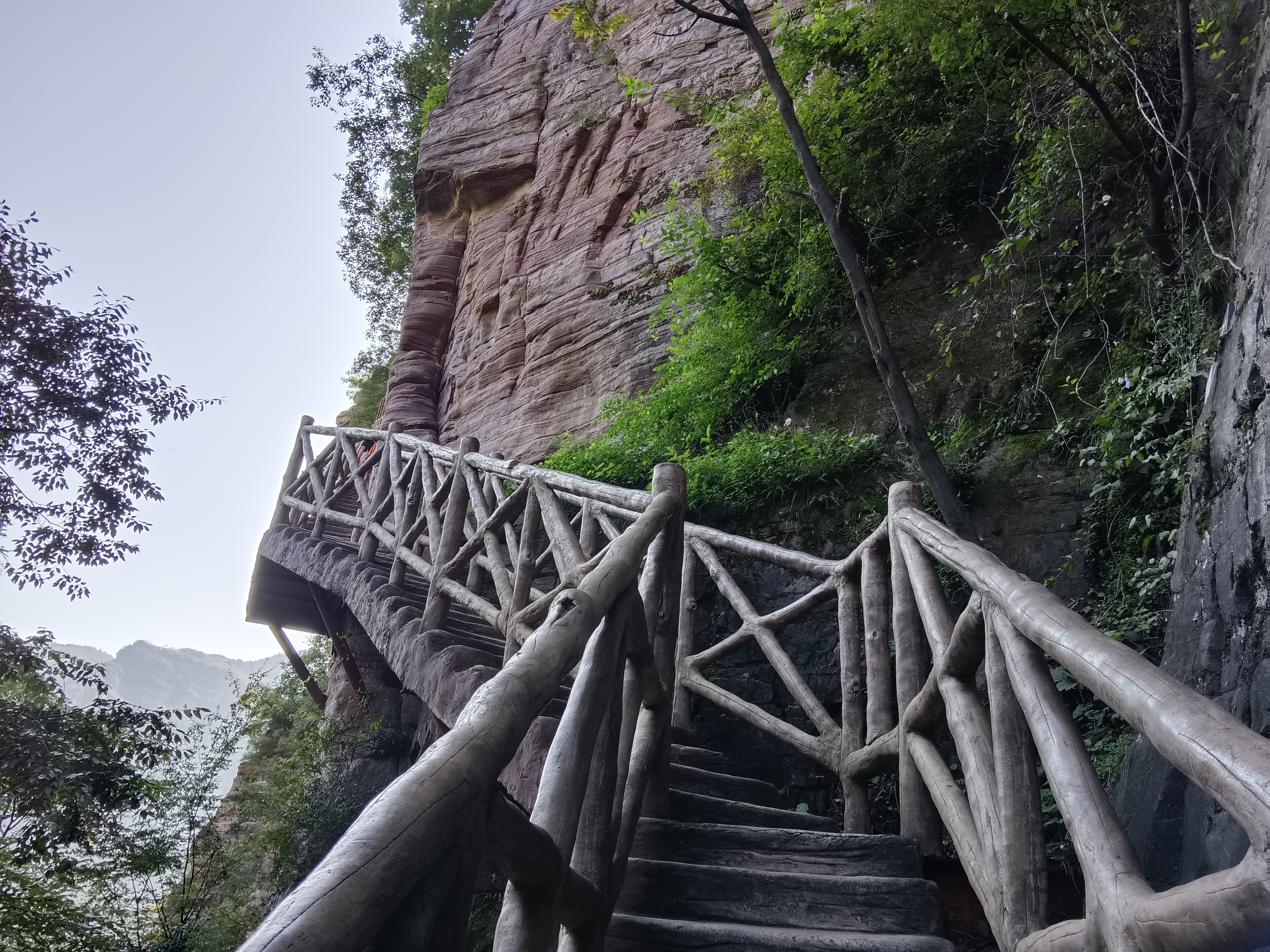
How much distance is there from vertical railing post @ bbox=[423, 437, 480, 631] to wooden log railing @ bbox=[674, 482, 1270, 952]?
1341 millimetres

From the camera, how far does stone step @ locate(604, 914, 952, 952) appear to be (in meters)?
2.11

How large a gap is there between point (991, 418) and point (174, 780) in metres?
6.31

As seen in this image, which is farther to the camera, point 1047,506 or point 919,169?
point 919,169

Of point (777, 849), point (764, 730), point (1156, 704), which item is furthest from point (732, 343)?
point (1156, 704)

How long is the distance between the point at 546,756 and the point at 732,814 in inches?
44.3

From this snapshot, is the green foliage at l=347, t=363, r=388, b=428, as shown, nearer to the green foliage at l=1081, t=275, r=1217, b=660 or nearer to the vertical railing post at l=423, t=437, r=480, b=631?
the vertical railing post at l=423, t=437, r=480, b=631

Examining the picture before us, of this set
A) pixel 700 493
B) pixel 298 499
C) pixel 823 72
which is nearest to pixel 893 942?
pixel 700 493

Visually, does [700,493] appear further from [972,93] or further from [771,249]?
[972,93]

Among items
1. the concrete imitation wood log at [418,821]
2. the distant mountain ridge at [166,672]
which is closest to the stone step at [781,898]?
the concrete imitation wood log at [418,821]

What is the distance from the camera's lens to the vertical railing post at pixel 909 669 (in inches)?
108

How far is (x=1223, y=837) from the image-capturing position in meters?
2.13

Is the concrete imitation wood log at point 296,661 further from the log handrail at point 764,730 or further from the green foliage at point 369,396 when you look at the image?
the green foliage at point 369,396

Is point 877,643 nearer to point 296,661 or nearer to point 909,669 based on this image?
point 909,669

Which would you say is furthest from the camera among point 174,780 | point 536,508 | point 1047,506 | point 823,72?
point 823,72
